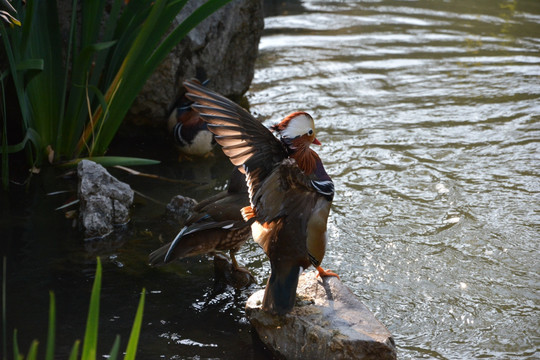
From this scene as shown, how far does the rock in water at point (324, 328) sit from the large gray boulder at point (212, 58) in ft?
9.12

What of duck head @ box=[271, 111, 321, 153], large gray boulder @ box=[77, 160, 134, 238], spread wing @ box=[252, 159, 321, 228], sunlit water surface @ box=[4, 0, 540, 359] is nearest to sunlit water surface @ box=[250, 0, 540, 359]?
sunlit water surface @ box=[4, 0, 540, 359]

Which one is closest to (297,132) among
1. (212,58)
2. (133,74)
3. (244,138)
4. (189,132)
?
(244,138)

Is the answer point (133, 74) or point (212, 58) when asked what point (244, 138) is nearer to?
point (133, 74)

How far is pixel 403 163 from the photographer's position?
548 centimetres

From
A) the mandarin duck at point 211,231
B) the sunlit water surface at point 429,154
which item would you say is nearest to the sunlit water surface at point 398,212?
the sunlit water surface at point 429,154

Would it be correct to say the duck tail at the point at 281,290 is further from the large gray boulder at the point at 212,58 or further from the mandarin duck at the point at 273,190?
the large gray boulder at the point at 212,58

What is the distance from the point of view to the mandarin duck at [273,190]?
10.4 ft

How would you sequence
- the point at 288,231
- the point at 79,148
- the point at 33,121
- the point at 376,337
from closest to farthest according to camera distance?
the point at 376,337 → the point at 288,231 → the point at 33,121 → the point at 79,148

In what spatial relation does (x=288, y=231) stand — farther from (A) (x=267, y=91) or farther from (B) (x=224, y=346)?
(A) (x=267, y=91)

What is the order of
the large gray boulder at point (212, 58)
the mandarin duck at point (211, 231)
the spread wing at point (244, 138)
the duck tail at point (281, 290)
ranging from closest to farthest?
the duck tail at point (281, 290), the spread wing at point (244, 138), the mandarin duck at point (211, 231), the large gray boulder at point (212, 58)

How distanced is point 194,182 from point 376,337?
2593 millimetres

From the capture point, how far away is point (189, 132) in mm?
5352

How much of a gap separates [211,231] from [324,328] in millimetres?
956

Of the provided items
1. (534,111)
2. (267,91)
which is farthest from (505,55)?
(267,91)
